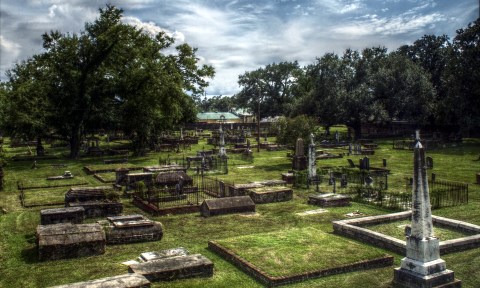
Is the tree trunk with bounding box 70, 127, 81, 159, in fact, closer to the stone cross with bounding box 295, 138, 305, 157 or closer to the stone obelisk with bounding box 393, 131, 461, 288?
the stone cross with bounding box 295, 138, 305, 157

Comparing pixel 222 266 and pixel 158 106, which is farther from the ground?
pixel 158 106

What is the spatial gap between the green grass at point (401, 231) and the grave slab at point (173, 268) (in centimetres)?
684

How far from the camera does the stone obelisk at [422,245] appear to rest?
10258 mm

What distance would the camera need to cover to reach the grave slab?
1075 centimetres

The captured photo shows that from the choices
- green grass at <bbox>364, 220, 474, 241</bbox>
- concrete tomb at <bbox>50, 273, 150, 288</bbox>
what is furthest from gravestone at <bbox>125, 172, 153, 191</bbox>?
concrete tomb at <bbox>50, 273, 150, 288</bbox>

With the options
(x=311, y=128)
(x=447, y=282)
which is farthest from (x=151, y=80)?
(x=447, y=282)

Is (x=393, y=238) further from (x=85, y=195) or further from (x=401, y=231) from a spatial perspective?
(x=85, y=195)

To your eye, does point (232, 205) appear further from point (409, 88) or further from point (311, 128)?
point (409, 88)

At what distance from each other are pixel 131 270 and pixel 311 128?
84.8 feet

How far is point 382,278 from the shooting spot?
11.2 m

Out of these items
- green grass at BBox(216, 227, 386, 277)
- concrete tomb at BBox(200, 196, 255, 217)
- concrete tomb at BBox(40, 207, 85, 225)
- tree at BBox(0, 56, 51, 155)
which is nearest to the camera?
green grass at BBox(216, 227, 386, 277)

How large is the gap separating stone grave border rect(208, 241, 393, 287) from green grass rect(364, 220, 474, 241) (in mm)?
2789

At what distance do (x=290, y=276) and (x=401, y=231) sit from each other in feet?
19.9

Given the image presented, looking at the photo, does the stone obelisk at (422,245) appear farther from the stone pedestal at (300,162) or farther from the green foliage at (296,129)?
the green foliage at (296,129)
